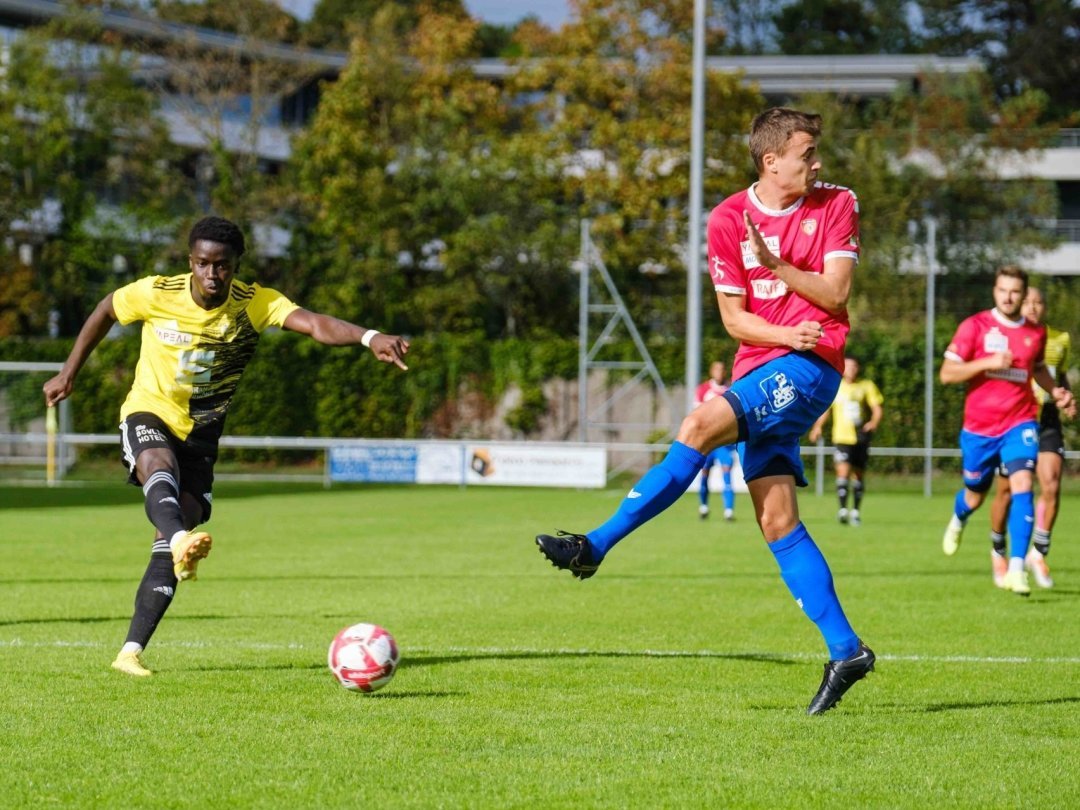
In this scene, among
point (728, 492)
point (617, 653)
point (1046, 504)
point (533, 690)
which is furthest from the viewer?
point (728, 492)

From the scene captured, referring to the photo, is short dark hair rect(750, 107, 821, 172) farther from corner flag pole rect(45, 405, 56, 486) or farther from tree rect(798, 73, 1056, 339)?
tree rect(798, 73, 1056, 339)

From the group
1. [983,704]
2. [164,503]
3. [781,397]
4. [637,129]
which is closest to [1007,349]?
[983,704]

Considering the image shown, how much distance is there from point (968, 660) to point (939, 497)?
21.4 metres

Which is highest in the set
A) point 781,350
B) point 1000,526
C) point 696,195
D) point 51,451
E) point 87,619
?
point 696,195

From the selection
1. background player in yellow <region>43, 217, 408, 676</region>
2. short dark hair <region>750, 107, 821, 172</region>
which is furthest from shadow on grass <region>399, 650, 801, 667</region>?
short dark hair <region>750, 107, 821, 172</region>

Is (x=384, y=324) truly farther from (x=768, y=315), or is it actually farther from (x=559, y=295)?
(x=768, y=315)

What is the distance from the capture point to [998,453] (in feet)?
39.2

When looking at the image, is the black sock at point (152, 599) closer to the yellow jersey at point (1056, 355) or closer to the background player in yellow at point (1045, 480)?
the background player in yellow at point (1045, 480)

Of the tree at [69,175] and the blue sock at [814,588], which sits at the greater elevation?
the tree at [69,175]

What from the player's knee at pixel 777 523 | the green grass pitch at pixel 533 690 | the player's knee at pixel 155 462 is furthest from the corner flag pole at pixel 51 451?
the player's knee at pixel 777 523

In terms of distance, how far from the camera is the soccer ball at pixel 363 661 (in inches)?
265

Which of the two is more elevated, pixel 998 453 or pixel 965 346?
pixel 965 346

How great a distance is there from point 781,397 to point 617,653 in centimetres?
266

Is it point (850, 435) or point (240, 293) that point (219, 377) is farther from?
point (850, 435)
